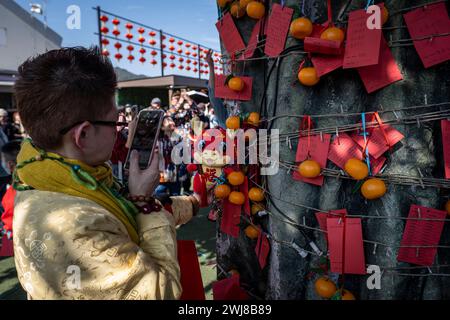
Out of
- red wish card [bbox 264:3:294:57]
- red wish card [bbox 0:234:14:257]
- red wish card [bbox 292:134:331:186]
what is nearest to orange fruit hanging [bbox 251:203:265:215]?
red wish card [bbox 292:134:331:186]

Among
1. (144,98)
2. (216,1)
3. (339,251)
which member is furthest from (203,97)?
(339,251)

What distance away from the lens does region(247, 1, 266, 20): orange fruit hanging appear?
5.52 ft

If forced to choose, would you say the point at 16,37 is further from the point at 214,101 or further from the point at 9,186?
the point at 214,101

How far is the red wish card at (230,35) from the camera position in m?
1.86

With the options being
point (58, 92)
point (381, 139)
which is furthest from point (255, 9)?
point (58, 92)

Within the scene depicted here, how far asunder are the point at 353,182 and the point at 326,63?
57 cm

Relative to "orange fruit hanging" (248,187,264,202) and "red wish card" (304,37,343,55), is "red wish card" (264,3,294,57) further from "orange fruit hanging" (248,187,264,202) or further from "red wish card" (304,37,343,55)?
"orange fruit hanging" (248,187,264,202)

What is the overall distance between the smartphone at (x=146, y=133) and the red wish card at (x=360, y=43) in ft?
2.72

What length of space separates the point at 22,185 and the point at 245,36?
141cm

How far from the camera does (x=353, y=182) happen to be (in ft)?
5.04

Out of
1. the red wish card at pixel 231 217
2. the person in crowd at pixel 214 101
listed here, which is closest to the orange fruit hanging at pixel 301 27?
the person in crowd at pixel 214 101

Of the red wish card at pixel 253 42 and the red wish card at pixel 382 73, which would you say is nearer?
the red wish card at pixel 382 73

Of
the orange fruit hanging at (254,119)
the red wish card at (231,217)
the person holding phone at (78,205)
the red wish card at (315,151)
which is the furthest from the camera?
the red wish card at (231,217)

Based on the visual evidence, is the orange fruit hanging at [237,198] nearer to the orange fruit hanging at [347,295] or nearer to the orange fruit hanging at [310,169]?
the orange fruit hanging at [310,169]
